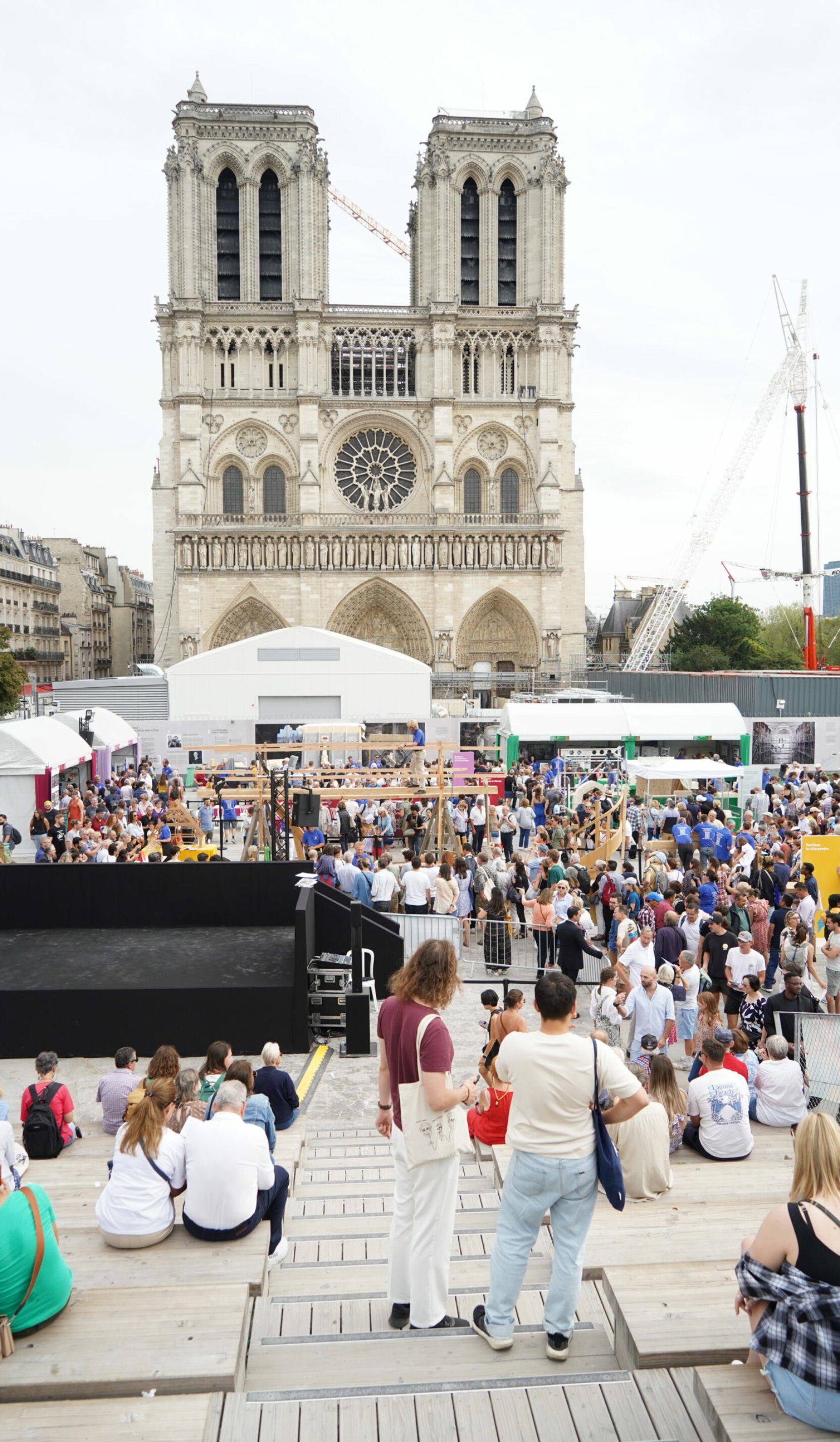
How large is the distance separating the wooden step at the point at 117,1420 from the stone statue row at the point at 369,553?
4129 centimetres

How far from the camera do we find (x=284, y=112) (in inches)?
1667

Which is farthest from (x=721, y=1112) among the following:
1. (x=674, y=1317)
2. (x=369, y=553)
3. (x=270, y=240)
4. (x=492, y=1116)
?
(x=270, y=240)

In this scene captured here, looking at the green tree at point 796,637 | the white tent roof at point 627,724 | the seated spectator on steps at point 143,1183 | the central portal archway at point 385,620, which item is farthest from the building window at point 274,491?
the seated spectator on steps at point 143,1183

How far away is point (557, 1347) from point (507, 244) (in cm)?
4850

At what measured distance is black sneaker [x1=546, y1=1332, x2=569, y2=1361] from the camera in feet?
9.40

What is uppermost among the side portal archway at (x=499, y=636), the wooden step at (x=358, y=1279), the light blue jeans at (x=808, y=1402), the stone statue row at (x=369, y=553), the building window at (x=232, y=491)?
the building window at (x=232, y=491)

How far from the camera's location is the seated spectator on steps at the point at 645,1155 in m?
4.22

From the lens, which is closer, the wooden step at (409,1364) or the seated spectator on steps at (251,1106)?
the wooden step at (409,1364)

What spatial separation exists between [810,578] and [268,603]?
110 ft

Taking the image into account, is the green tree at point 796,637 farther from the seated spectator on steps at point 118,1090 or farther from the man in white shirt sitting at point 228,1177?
the man in white shirt sitting at point 228,1177

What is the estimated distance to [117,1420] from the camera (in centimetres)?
242

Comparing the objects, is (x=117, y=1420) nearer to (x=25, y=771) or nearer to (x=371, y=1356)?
(x=371, y=1356)

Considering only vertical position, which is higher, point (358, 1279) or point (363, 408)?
point (363, 408)

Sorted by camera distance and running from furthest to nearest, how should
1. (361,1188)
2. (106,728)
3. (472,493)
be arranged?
1. (472,493)
2. (106,728)
3. (361,1188)
